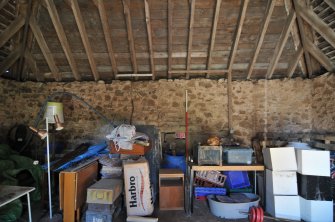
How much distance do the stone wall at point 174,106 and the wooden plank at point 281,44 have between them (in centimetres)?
31

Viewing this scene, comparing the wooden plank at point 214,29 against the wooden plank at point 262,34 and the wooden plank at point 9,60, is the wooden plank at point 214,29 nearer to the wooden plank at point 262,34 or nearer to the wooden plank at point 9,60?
the wooden plank at point 262,34

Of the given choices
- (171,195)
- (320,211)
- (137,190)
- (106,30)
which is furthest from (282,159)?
(106,30)

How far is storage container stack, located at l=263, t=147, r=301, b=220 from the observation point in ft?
10.3

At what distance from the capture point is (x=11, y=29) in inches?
157

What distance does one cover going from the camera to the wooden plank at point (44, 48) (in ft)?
13.1

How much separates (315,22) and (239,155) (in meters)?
2.49

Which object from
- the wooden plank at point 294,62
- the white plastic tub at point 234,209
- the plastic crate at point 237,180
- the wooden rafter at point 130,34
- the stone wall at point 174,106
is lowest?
the white plastic tub at point 234,209

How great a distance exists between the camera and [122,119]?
197 inches

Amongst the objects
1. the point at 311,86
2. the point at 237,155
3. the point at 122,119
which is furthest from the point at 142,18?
the point at 311,86

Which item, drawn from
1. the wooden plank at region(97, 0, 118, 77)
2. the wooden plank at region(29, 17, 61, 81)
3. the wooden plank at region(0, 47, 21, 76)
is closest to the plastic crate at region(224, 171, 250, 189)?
the wooden plank at region(97, 0, 118, 77)

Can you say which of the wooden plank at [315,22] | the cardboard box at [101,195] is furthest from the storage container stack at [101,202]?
the wooden plank at [315,22]

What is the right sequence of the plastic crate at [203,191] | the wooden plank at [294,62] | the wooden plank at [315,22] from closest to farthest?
the wooden plank at [315,22] → the plastic crate at [203,191] → the wooden plank at [294,62]

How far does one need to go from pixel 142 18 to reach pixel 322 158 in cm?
352

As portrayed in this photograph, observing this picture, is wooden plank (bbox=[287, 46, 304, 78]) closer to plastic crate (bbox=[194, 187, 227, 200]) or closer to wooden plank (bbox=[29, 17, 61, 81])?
plastic crate (bbox=[194, 187, 227, 200])
